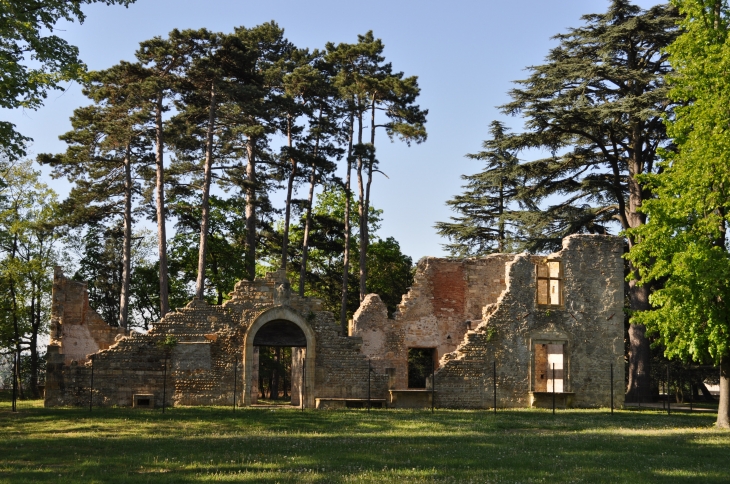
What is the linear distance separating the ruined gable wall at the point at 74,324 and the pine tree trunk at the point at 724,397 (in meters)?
18.9

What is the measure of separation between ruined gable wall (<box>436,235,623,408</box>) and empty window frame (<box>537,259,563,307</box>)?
0.25 m

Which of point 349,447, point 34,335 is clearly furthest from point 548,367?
point 34,335

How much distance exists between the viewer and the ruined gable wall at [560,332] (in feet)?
86.2

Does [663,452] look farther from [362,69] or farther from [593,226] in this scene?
[362,69]

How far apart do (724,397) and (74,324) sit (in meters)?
20.3

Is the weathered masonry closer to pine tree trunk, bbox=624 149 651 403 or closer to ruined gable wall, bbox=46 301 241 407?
ruined gable wall, bbox=46 301 241 407

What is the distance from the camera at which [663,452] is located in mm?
15008

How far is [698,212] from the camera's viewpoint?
1989cm

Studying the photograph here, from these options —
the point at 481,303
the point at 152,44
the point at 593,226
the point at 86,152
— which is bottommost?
the point at 481,303

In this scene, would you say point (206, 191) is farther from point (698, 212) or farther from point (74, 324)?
point (698, 212)

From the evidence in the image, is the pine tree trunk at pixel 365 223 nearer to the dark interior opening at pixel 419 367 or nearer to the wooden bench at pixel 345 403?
the dark interior opening at pixel 419 367

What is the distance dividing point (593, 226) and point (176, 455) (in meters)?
22.1

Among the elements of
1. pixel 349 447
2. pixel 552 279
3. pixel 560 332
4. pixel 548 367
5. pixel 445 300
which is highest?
pixel 552 279

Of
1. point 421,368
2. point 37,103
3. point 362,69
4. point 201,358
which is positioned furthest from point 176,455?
point 362,69
